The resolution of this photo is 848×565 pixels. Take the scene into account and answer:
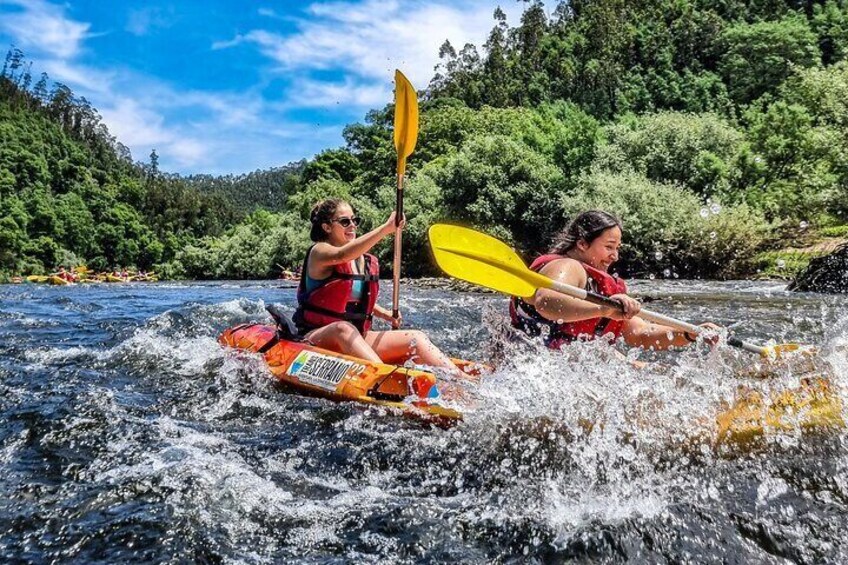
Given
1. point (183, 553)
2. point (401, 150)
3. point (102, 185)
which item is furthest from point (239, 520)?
point (102, 185)

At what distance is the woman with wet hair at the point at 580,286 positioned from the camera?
405 cm

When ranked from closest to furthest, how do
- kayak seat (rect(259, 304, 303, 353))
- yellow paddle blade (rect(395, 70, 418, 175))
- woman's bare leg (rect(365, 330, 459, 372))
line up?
woman's bare leg (rect(365, 330, 459, 372))
kayak seat (rect(259, 304, 303, 353))
yellow paddle blade (rect(395, 70, 418, 175))

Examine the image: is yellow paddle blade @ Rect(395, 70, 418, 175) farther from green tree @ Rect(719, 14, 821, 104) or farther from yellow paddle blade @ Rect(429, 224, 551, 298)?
green tree @ Rect(719, 14, 821, 104)

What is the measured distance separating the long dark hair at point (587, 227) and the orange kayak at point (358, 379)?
3.65ft

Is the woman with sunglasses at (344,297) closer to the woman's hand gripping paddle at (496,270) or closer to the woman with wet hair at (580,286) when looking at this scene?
the woman's hand gripping paddle at (496,270)

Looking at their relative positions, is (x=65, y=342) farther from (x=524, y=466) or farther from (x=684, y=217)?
(x=684, y=217)

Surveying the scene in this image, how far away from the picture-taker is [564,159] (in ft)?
92.9

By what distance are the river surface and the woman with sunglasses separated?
541mm

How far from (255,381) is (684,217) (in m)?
18.3

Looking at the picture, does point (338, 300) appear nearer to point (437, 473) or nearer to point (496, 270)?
point (496, 270)

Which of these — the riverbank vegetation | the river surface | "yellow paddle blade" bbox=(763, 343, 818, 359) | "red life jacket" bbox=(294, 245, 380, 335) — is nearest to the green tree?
the riverbank vegetation

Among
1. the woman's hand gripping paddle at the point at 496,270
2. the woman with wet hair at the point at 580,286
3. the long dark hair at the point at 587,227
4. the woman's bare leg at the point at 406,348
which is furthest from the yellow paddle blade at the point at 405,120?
the long dark hair at the point at 587,227

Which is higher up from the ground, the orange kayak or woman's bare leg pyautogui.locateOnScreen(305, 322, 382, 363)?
woman's bare leg pyautogui.locateOnScreen(305, 322, 382, 363)

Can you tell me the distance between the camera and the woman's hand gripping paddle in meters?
4.15
